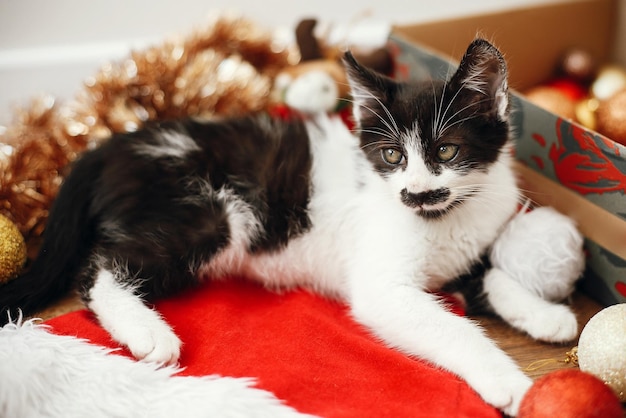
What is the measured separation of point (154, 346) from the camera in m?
1.24

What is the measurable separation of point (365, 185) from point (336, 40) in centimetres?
104

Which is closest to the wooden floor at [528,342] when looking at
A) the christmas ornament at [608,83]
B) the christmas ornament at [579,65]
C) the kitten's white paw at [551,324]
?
the kitten's white paw at [551,324]

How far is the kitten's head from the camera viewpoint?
1254 millimetres

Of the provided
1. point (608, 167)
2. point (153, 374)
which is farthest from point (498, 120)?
point (153, 374)

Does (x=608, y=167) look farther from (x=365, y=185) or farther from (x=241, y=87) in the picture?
(x=241, y=87)

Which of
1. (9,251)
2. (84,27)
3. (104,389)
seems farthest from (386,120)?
(84,27)

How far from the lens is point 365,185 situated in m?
1.49

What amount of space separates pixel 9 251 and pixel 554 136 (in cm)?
144

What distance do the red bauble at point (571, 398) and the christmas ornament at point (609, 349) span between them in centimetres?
6

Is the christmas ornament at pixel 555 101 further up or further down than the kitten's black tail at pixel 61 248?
further down

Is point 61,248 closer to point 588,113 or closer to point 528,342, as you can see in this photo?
point 528,342

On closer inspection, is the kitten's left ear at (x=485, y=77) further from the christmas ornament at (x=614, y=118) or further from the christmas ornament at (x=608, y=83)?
the christmas ornament at (x=608, y=83)

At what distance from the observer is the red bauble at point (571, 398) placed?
39.1 inches

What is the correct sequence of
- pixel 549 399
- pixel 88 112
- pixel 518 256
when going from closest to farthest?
pixel 549 399
pixel 518 256
pixel 88 112
